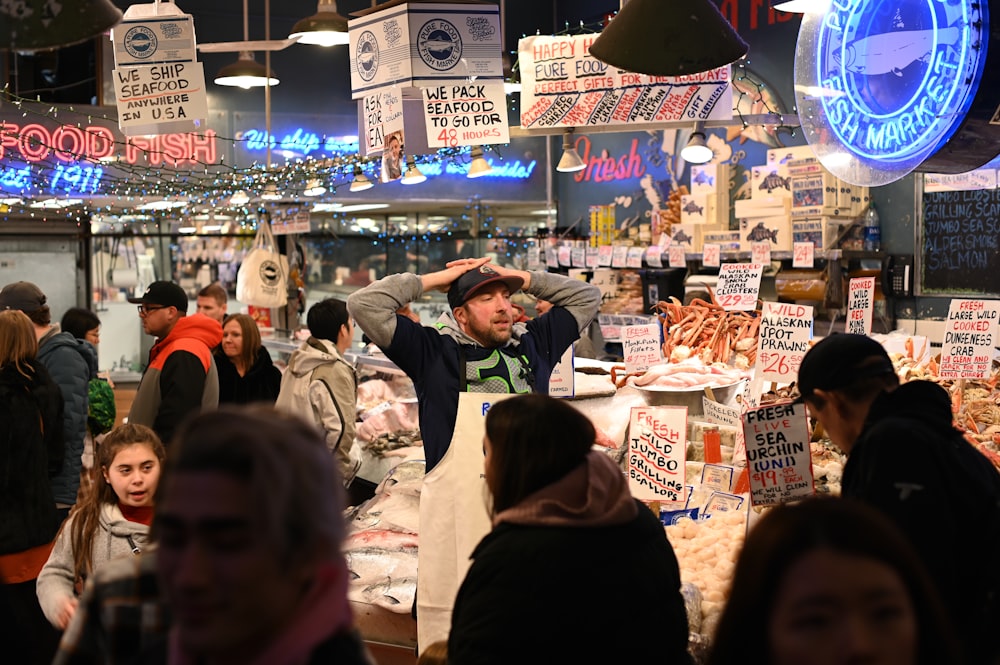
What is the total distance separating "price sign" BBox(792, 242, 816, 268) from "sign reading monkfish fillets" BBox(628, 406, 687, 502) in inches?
213

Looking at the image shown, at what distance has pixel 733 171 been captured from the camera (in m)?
11.8

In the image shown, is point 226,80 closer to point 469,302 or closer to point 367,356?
point 367,356

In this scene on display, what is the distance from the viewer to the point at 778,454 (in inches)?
148

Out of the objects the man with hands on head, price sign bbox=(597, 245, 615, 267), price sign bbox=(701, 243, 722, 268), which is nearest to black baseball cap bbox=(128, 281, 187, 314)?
the man with hands on head

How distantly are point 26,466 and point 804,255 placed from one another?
265 inches

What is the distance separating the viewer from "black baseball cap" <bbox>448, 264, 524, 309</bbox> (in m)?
4.27

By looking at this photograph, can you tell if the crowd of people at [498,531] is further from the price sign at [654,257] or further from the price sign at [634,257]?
the price sign at [634,257]

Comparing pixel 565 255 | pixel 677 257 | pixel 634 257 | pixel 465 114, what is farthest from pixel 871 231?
pixel 465 114

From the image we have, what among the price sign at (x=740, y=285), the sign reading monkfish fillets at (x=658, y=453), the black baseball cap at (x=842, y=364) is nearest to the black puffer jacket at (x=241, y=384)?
the price sign at (x=740, y=285)

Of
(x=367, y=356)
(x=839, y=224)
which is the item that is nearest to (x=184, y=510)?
(x=367, y=356)

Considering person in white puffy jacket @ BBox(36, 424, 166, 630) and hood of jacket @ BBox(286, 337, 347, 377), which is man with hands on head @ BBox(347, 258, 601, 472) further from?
hood of jacket @ BBox(286, 337, 347, 377)

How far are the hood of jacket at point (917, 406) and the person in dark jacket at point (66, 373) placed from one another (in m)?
4.06

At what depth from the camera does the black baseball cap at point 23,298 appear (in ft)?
20.4

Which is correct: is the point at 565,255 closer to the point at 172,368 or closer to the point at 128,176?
the point at 128,176
